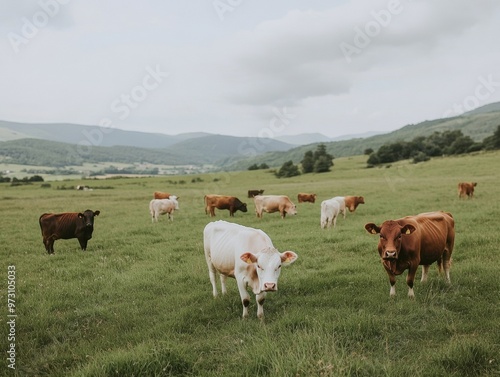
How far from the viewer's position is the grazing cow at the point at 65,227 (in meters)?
13.6

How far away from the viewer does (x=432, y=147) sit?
8800cm

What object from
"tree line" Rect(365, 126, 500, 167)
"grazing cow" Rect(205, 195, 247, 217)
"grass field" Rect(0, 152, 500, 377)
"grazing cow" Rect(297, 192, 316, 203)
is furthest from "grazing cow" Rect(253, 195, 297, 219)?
"tree line" Rect(365, 126, 500, 167)

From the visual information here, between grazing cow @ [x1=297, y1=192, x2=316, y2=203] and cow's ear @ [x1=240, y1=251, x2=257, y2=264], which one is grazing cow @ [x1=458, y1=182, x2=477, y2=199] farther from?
cow's ear @ [x1=240, y1=251, x2=257, y2=264]

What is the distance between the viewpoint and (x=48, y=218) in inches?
541

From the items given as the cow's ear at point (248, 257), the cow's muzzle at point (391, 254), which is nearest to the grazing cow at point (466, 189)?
the cow's muzzle at point (391, 254)

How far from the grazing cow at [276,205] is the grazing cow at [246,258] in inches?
550

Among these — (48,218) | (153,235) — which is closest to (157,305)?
(48,218)

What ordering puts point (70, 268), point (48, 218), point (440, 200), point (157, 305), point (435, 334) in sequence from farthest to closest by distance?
point (440, 200) → point (48, 218) → point (70, 268) → point (157, 305) → point (435, 334)

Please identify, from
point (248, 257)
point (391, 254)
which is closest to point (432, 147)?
point (391, 254)

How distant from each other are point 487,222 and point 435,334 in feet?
40.6

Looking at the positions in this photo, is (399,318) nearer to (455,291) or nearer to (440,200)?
(455,291)

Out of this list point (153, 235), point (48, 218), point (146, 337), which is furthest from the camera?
Answer: point (153, 235)

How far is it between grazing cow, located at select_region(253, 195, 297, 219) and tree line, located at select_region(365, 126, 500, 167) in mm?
60031

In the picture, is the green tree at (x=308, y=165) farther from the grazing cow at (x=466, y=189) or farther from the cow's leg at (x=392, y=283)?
the cow's leg at (x=392, y=283)
